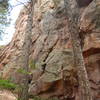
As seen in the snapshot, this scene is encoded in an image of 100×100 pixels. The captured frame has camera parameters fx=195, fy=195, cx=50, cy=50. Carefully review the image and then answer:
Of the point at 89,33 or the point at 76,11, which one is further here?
the point at 76,11

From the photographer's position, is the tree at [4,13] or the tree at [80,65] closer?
the tree at [80,65]

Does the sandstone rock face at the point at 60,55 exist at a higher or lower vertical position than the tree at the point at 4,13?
lower

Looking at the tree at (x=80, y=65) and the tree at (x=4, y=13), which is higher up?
the tree at (x=4, y=13)

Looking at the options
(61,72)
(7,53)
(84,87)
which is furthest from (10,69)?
(84,87)

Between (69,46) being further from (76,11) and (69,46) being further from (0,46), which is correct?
(0,46)

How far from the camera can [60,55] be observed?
12078 mm

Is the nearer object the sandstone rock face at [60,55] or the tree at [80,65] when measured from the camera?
the tree at [80,65]

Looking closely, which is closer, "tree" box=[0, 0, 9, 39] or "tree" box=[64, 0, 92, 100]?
"tree" box=[64, 0, 92, 100]

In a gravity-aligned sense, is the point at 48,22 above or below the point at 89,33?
above

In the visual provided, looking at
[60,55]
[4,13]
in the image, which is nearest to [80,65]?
[60,55]

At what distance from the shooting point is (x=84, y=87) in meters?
7.41

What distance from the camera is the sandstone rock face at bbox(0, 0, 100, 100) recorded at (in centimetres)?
1069

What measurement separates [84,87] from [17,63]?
957 cm

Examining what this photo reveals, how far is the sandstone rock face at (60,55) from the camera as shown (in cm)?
1069
